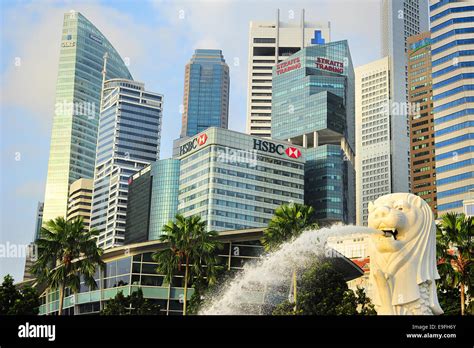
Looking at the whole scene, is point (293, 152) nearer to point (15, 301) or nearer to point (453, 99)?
point (453, 99)

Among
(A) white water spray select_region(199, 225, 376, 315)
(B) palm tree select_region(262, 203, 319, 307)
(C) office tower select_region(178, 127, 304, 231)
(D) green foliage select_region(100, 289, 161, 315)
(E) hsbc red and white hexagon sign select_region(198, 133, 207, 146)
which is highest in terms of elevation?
(E) hsbc red and white hexagon sign select_region(198, 133, 207, 146)

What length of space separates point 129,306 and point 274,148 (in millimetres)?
110464

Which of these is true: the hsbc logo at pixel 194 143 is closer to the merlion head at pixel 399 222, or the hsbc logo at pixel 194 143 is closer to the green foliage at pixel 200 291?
the green foliage at pixel 200 291

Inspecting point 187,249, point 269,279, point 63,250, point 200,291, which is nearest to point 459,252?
point 269,279

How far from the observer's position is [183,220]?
6072cm

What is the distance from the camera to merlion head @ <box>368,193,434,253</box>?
2880 centimetres

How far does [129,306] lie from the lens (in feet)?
218

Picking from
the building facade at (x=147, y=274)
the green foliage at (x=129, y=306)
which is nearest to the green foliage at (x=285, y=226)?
the green foliage at (x=129, y=306)

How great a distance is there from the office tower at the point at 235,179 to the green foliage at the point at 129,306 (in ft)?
292

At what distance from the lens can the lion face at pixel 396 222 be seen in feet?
94.4

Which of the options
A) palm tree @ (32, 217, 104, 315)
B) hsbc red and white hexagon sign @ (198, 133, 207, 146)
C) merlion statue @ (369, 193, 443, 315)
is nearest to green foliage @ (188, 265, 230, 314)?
palm tree @ (32, 217, 104, 315)

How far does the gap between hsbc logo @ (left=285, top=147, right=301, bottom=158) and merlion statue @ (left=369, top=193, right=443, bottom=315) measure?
147m

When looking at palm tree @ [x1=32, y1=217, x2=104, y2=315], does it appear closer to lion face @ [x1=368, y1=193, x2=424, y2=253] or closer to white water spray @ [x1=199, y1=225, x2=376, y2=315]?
white water spray @ [x1=199, y1=225, x2=376, y2=315]

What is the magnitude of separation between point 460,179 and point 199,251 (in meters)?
101
